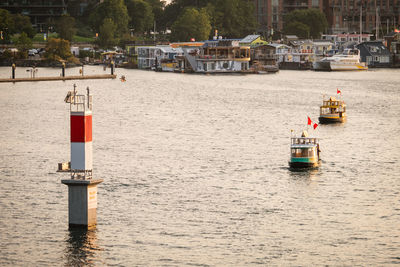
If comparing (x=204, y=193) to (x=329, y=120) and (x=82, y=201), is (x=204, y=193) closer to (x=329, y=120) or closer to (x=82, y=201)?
(x=82, y=201)

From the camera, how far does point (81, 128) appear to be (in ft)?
129

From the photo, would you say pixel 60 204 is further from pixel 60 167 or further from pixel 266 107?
pixel 266 107

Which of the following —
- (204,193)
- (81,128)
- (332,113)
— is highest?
(81,128)

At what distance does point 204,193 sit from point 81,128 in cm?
1622

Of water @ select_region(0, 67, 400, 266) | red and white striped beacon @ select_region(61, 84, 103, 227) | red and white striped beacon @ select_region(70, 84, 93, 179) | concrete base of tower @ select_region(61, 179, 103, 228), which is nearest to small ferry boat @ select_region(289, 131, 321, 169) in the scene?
water @ select_region(0, 67, 400, 266)

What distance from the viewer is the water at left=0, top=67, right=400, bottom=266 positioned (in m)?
40.7

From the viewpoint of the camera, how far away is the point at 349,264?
129 ft

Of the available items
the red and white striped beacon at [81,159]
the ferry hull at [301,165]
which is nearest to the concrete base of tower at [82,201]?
the red and white striped beacon at [81,159]

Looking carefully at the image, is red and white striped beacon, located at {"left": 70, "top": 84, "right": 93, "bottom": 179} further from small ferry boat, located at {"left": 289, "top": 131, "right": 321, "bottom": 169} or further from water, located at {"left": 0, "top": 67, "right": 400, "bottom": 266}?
small ferry boat, located at {"left": 289, "top": 131, "right": 321, "bottom": 169}

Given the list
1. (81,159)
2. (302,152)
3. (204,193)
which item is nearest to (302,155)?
(302,152)

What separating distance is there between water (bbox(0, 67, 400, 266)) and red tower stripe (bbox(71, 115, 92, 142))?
527cm

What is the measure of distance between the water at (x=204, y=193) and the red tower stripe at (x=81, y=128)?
17.3 feet

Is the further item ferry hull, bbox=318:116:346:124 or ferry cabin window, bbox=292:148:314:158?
ferry hull, bbox=318:116:346:124

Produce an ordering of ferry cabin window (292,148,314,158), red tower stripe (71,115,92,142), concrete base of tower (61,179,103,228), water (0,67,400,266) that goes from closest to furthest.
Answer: concrete base of tower (61,179,103,228)
red tower stripe (71,115,92,142)
water (0,67,400,266)
ferry cabin window (292,148,314,158)
